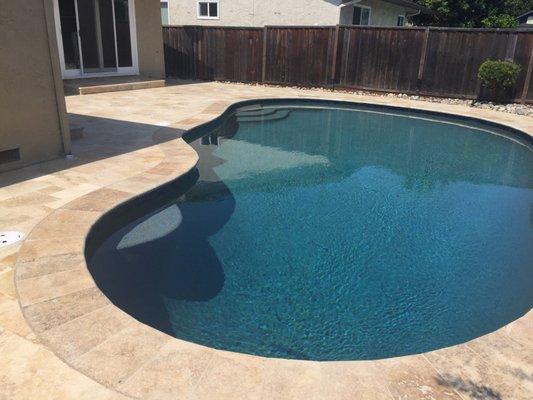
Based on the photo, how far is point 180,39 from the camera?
61.4 ft

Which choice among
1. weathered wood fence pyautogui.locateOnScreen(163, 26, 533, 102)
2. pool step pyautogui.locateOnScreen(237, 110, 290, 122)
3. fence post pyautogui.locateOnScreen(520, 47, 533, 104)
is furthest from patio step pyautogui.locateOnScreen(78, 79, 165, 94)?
fence post pyautogui.locateOnScreen(520, 47, 533, 104)

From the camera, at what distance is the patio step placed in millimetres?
13534

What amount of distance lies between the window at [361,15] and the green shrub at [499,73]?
27.4 feet

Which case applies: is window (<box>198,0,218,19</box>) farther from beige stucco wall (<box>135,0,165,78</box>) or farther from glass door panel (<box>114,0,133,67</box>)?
glass door panel (<box>114,0,133,67</box>)

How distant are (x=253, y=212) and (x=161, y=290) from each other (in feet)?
7.46

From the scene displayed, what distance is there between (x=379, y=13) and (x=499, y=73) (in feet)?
36.7

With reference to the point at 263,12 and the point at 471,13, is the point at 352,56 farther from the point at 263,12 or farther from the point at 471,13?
the point at 471,13

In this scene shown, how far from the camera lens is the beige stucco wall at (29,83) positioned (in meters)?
5.82

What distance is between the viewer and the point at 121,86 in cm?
1455

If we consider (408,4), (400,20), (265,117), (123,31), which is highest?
(408,4)

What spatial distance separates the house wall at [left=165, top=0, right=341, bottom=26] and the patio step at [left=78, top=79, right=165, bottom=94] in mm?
6552

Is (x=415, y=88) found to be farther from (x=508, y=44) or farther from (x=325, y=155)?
(x=325, y=155)

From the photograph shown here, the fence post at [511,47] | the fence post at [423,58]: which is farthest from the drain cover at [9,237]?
the fence post at [511,47]

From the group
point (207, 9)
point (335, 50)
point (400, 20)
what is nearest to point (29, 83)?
point (335, 50)
